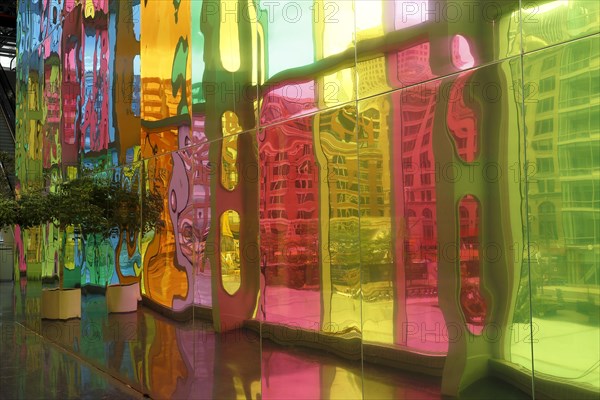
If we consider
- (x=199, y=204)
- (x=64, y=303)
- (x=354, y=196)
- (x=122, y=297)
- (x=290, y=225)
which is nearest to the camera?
(x=354, y=196)

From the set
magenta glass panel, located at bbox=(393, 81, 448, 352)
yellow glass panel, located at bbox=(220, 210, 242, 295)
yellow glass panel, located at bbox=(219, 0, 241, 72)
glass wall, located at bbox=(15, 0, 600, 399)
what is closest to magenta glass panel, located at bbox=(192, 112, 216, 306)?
glass wall, located at bbox=(15, 0, 600, 399)

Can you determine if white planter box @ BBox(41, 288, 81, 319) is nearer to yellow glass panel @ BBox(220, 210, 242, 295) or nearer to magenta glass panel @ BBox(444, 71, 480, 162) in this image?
yellow glass panel @ BBox(220, 210, 242, 295)

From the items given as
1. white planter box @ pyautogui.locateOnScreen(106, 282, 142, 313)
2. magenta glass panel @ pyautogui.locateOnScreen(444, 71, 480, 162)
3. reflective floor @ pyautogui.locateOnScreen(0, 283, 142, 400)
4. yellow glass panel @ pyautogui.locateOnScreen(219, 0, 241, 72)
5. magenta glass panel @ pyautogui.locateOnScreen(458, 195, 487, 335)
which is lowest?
reflective floor @ pyautogui.locateOnScreen(0, 283, 142, 400)

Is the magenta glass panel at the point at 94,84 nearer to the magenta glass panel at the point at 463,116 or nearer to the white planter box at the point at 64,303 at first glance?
the white planter box at the point at 64,303

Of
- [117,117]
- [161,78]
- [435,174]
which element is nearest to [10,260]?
[117,117]

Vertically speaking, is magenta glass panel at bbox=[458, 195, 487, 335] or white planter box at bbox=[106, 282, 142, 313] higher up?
magenta glass panel at bbox=[458, 195, 487, 335]

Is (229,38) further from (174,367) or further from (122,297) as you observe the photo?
(122,297)

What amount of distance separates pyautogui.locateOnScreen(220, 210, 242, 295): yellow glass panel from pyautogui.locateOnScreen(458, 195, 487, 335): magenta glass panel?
3169mm

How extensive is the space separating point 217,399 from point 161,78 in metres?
4.46

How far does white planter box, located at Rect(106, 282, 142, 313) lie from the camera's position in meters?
9.38

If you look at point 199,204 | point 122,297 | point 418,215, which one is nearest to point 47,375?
point 122,297

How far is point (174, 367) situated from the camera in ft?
26.2

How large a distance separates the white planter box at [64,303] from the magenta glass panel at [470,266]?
970 centimetres

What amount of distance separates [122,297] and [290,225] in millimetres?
4704
